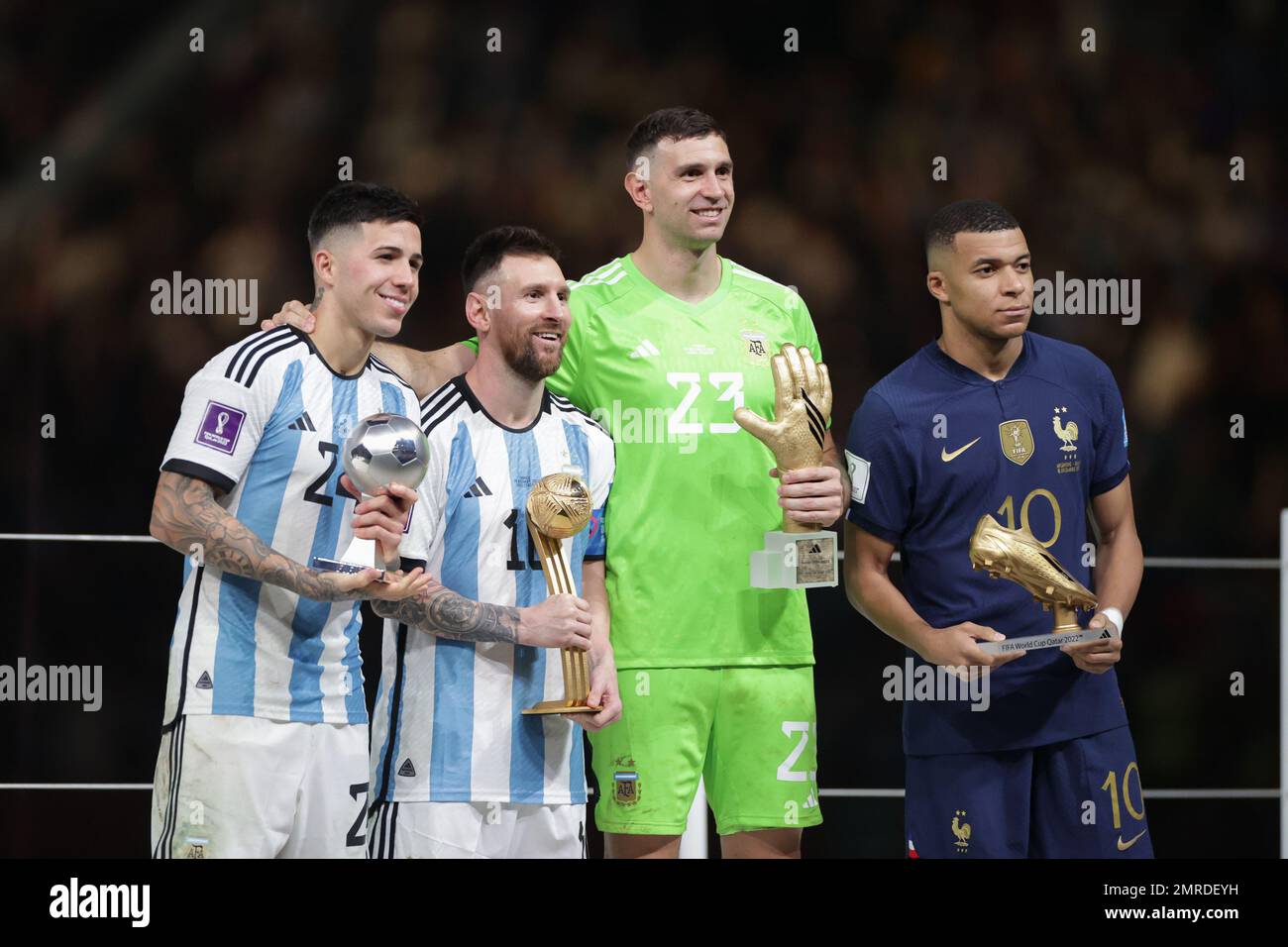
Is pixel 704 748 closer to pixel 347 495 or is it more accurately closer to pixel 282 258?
pixel 347 495

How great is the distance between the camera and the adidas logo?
3.27m

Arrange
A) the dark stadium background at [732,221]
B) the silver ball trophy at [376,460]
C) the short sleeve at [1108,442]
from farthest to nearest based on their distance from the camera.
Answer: the dark stadium background at [732,221], the short sleeve at [1108,442], the silver ball trophy at [376,460]

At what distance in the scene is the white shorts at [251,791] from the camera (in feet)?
9.93

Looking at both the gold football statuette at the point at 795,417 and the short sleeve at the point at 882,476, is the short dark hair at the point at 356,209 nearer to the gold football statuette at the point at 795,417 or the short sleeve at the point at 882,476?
the gold football statuette at the point at 795,417

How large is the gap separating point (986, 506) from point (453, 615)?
3.81 ft

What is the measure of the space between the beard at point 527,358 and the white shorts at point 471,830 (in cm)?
91

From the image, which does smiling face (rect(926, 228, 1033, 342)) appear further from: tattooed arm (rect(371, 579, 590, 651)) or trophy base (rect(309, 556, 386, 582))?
trophy base (rect(309, 556, 386, 582))

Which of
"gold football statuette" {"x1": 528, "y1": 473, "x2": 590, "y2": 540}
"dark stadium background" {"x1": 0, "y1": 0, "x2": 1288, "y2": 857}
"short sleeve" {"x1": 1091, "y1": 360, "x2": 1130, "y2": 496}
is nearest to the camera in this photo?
"gold football statuette" {"x1": 528, "y1": 473, "x2": 590, "y2": 540}

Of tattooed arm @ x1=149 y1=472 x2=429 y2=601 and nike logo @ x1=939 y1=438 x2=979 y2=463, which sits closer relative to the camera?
tattooed arm @ x1=149 y1=472 x2=429 y2=601

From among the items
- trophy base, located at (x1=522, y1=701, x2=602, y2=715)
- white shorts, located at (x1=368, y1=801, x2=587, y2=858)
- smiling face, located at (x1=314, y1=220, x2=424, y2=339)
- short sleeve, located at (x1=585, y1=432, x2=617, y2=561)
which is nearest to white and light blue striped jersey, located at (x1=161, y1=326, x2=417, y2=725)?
smiling face, located at (x1=314, y1=220, x2=424, y2=339)

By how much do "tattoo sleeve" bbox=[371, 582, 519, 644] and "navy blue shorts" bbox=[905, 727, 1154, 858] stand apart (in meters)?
0.98

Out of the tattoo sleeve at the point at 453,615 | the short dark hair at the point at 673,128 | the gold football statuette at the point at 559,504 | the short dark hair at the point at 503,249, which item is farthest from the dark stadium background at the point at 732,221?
the gold football statuette at the point at 559,504

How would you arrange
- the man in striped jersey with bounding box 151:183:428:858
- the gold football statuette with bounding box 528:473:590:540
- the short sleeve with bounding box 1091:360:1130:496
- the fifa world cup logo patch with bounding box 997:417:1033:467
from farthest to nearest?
the short sleeve with bounding box 1091:360:1130:496
the fifa world cup logo patch with bounding box 997:417:1033:467
the gold football statuette with bounding box 528:473:590:540
the man in striped jersey with bounding box 151:183:428:858

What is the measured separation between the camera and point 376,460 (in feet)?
9.50
